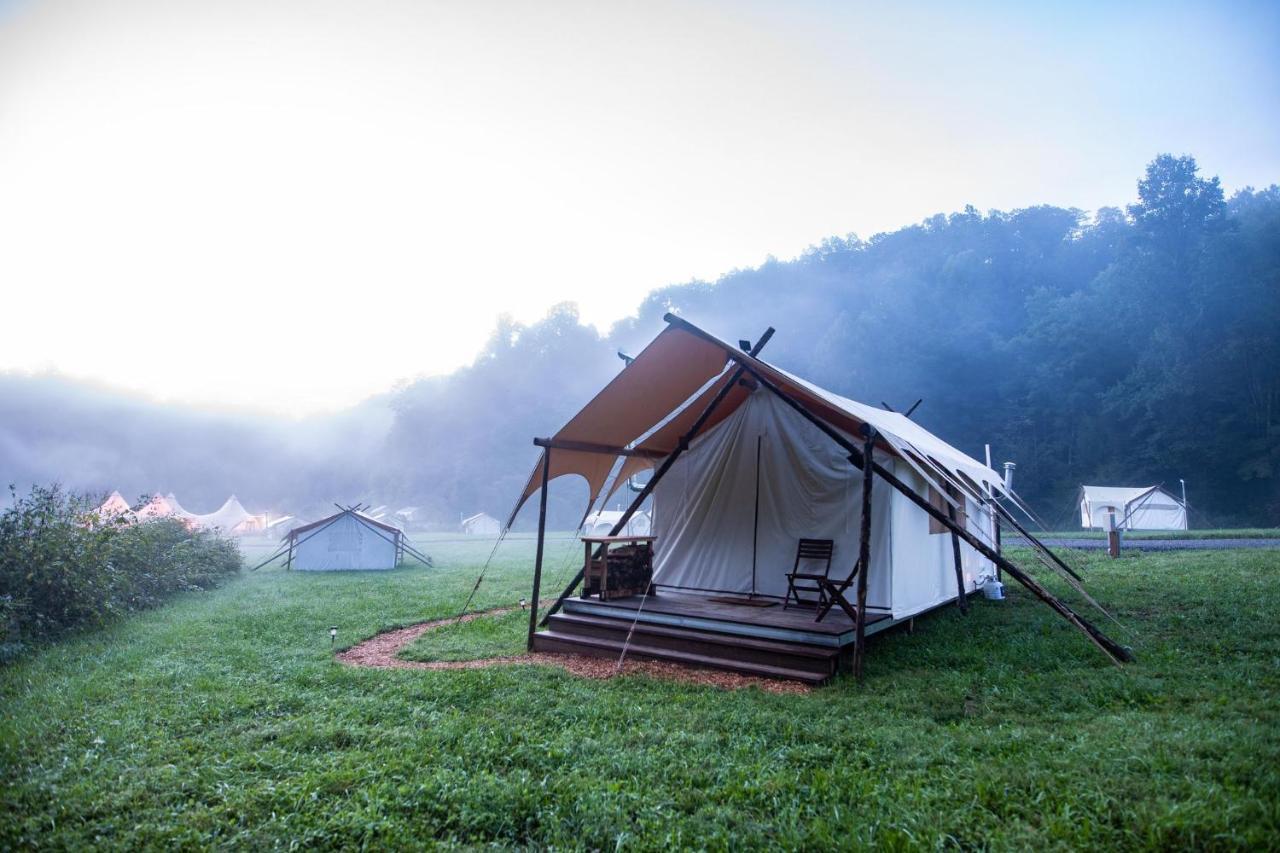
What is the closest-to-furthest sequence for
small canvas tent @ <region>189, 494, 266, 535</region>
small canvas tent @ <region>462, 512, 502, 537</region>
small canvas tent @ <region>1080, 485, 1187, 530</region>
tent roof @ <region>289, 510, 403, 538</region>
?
tent roof @ <region>289, 510, 403, 538</region>, small canvas tent @ <region>1080, 485, 1187, 530</region>, small canvas tent @ <region>189, 494, 266, 535</region>, small canvas tent @ <region>462, 512, 502, 537</region>

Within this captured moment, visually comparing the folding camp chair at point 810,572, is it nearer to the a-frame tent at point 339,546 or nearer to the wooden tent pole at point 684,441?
the wooden tent pole at point 684,441

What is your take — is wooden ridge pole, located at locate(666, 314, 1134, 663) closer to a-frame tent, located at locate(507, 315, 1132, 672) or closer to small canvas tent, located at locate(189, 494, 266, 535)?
a-frame tent, located at locate(507, 315, 1132, 672)

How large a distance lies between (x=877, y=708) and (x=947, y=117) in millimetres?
12629

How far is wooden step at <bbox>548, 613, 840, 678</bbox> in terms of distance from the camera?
591 centimetres

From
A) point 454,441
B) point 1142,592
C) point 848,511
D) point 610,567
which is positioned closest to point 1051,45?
point 848,511

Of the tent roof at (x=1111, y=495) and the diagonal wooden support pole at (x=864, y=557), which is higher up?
the tent roof at (x=1111, y=495)

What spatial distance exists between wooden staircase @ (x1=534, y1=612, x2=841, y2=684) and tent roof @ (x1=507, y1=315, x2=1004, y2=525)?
147cm

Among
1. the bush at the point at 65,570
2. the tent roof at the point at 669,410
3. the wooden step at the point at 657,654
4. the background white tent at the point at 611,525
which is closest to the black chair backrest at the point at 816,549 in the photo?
the tent roof at the point at 669,410

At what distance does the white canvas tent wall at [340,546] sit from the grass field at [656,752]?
10.9m

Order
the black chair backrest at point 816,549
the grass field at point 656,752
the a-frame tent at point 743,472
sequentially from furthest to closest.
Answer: the black chair backrest at point 816,549, the a-frame tent at point 743,472, the grass field at point 656,752

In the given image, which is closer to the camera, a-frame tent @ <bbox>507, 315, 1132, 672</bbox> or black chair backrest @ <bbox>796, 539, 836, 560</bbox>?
a-frame tent @ <bbox>507, 315, 1132, 672</bbox>

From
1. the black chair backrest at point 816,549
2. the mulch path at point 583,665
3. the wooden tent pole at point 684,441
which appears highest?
the wooden tent pole at point 684,441

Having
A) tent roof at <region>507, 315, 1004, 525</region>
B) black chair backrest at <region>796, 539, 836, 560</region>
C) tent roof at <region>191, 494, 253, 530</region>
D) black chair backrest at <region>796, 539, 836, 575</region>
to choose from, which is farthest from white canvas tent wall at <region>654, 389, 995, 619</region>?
tent roof at <region>191, 494, 253, 530</region>

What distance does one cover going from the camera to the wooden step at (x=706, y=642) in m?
5.91
